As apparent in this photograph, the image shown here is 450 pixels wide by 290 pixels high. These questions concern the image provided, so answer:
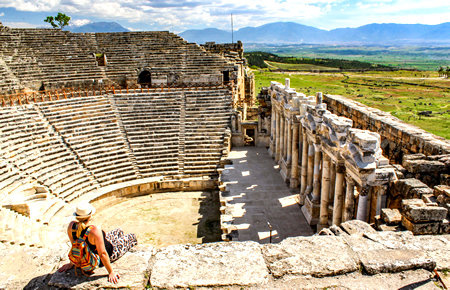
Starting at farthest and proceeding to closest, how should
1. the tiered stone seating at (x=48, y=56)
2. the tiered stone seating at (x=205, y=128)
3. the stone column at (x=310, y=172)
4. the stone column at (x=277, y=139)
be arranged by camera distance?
1. the tiered stone seating at (x=48, y=56)
2. the tiered stone seating at (x=205, y=128)
3. the stone column at (x=277, y=139)
4. the stone column at (x=310, y=172)

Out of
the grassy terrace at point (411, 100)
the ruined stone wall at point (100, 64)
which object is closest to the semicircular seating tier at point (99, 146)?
the ruined stone wall at point (100, 64)

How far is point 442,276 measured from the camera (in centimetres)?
477

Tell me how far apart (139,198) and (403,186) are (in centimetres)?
1350

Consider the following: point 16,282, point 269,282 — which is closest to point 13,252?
point 16,282

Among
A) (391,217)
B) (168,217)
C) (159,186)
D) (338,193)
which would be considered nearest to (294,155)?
(338,193)

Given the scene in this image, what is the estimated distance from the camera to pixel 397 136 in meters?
13.6

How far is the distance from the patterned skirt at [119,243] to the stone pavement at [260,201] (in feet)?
26.3

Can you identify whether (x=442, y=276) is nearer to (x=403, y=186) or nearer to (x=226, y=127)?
(x=403, y=186)

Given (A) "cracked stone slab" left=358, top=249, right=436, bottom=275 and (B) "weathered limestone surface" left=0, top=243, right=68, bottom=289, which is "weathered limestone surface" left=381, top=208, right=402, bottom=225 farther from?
(B) "weathered limestone surface" left=0, top=243, right=68, bottom=289

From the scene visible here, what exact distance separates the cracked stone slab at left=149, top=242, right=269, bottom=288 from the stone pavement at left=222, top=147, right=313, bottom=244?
792cm

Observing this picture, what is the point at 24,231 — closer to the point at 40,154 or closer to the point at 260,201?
the point at 40,154

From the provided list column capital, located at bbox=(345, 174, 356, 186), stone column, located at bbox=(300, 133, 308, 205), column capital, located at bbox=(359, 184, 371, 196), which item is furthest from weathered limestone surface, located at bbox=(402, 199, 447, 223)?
stone column, located at bbox=(300, 133, 308, 205)

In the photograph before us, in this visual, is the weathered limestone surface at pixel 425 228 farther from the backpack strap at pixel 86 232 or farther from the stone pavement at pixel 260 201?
the backpack strap at pixel 86 232

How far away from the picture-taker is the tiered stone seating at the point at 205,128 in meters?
20.6
